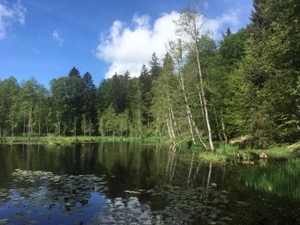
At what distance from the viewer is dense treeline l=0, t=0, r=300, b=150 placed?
18031mm

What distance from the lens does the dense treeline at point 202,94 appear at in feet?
59.2

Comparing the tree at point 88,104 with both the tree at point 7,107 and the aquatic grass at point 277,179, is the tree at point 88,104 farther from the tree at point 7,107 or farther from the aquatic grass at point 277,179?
the aquatic grass at point 277,179

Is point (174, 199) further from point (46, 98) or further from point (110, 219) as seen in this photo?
point (46, 98)

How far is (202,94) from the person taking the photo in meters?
29.3

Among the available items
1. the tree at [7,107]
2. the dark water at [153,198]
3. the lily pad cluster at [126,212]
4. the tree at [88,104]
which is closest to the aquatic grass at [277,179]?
the dark water at [153,198]

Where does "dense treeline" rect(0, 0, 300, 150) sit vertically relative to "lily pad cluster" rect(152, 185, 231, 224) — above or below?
above

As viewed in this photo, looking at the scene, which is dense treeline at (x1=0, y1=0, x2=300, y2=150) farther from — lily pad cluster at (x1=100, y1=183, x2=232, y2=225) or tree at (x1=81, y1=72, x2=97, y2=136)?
lily pad cluster at (x1=100, y1=183, x2=232, y2=225)

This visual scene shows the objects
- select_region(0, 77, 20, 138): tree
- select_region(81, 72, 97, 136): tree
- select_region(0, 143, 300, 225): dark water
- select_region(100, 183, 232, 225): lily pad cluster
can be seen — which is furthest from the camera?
select_region(81, 72, 97, 136): tree

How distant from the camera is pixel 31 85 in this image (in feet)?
275

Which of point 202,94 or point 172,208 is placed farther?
point 202,94

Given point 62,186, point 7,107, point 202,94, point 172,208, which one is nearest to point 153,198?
point 172,208

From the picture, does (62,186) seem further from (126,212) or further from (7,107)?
(7,107)

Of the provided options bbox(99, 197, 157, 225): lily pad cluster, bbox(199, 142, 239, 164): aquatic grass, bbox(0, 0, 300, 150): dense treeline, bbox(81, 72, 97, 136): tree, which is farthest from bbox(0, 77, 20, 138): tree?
bbox(99, 197, 157, 225): lily pad cluster

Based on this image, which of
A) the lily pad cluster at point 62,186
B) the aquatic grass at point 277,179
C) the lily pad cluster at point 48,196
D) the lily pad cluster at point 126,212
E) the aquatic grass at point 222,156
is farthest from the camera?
the aquatic grass at point 222,156
